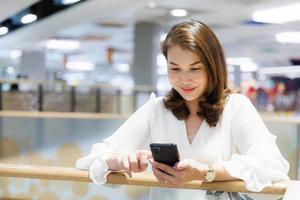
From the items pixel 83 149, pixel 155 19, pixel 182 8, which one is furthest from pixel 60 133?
pixel 155 19

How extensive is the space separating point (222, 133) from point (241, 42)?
13019mm

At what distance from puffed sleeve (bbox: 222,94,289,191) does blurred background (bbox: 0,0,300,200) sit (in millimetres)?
419

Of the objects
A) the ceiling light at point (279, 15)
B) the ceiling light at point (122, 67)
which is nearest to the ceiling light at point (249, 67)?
the ceiling light at point (122, 67)

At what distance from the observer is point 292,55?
17.2 m

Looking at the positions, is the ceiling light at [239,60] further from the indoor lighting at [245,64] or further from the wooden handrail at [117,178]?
the wooden handrail at [117,178]

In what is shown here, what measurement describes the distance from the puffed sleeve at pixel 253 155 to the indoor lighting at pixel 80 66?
20.6 m

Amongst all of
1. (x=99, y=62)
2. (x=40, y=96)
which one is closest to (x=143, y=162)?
(x=40, y=96)

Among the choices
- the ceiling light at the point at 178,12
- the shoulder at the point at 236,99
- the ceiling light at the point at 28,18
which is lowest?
the shoulder at the point at 236,99

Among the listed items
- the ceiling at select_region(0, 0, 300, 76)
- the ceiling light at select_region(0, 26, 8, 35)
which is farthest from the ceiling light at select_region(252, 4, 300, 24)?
the ceiling light at select_region(0, 26, 8, 35)

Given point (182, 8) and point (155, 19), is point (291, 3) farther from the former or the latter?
point (155, 19)

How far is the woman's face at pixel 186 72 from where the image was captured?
1396 millimetres

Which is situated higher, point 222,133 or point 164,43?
point 164,43

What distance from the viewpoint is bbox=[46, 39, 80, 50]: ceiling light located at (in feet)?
47.4

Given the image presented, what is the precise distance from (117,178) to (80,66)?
22917 millimetres
